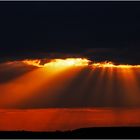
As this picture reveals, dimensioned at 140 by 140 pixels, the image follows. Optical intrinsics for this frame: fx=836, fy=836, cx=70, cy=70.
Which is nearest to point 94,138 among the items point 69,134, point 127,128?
point 69,134

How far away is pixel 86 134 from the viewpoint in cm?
9256

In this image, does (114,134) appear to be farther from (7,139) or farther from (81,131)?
(7,139)

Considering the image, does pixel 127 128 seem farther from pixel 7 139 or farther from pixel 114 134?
pixel 7 139

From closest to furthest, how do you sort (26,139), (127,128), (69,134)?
1. (26,139)
2. (69,134)
3. (127,128)

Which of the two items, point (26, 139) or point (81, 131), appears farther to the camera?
point (81, 131)

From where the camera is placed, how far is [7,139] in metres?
84.9

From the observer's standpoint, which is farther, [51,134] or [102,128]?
[102,128]

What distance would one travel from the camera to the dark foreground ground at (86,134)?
3469 inches

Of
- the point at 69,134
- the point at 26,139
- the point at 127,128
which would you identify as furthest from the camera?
the point at 127,128

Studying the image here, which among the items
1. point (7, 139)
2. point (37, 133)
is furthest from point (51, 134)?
point (7, 139)

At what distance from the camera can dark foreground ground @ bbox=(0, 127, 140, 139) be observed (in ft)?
289

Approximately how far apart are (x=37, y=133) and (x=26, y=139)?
841 cm

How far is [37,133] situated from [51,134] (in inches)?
63.5

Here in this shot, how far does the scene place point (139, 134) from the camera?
91.1 meters
